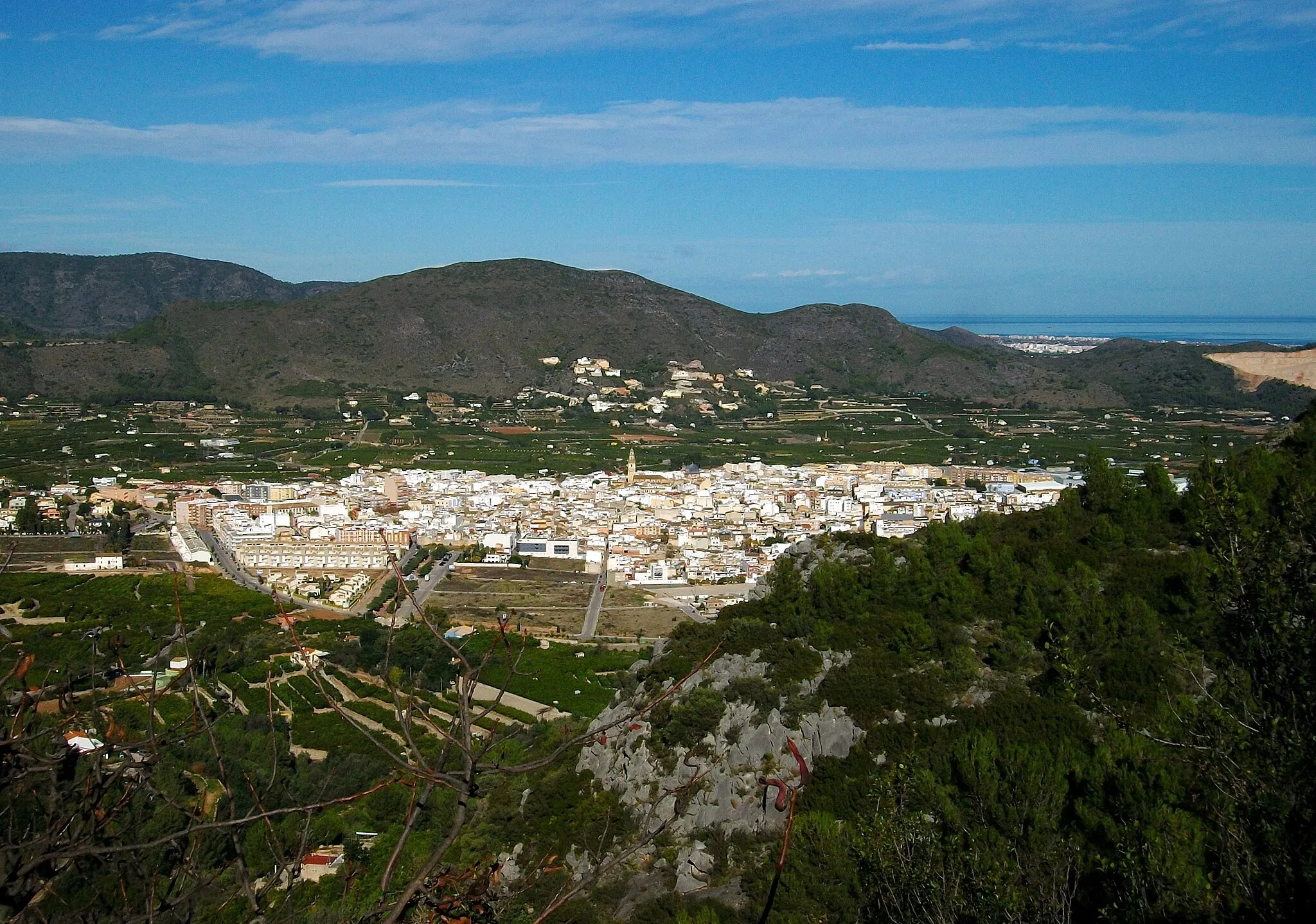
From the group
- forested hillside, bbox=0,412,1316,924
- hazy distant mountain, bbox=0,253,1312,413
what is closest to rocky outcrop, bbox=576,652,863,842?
forested hillside, bbox=0,412,1316,924

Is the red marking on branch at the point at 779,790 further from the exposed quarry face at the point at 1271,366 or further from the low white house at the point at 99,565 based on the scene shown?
the exposed quarry face at the point at 1271,366

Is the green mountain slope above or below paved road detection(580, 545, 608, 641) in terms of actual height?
above

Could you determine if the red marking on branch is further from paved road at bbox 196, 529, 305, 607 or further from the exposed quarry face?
the exposed quarry face

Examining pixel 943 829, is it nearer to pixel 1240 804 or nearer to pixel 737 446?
pixel 1240 804

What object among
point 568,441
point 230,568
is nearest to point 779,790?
point 230,568

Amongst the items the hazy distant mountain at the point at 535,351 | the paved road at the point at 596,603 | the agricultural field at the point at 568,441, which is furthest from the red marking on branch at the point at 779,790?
the hazy distant mountain at the point at 535,351

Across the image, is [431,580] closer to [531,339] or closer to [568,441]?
[568,441]
